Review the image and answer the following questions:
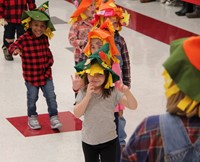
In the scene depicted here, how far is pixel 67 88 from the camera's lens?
25.4ft

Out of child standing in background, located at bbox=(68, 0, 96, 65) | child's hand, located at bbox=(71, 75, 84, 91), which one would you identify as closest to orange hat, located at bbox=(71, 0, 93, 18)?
child standing in background, located at bbox=(68, 0, 96, 65)

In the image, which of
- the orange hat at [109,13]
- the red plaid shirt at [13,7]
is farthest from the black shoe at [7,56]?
the orange hat at [109,13]

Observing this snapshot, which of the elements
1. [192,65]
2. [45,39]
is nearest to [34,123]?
[45,39]

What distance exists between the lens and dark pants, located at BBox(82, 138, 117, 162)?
4.62 meters

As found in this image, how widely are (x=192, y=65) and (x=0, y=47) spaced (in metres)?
7.33

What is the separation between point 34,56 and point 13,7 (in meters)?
2.47

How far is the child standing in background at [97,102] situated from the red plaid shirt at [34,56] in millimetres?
1639

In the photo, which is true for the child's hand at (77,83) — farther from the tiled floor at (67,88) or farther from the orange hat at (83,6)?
the orange hat at (83,6)

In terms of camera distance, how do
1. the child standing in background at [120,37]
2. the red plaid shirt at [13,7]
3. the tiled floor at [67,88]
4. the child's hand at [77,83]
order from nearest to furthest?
1. the child's hand at [77,83]
2. the child standing in background at [120,37]
3. the tiled floor at [67,88]
4. the red plaid shirt at [13,7]

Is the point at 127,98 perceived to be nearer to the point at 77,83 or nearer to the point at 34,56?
the point at 77,83

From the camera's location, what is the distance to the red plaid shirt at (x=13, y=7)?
8.44 metres

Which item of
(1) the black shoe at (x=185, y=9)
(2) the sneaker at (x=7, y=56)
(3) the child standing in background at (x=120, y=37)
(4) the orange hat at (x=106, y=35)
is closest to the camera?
(4) the orange hat at (x=106, y=35)

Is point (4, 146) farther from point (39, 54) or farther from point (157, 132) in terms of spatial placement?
point (157, 132)

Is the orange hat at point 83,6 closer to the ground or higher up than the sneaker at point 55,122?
higher up
